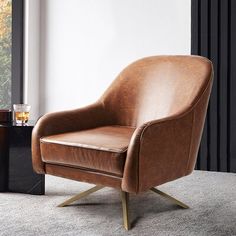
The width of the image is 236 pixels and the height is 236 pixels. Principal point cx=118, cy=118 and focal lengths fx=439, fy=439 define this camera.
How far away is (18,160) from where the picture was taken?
286cm

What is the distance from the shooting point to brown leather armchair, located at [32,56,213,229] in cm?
212

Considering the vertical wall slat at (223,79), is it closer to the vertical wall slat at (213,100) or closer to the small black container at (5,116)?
the vertical wall slat at (213,100)

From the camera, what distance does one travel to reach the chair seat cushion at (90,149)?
214cm

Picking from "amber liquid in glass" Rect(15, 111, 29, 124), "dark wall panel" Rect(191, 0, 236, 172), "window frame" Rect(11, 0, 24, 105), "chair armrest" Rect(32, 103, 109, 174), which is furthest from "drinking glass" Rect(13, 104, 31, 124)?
"dark wall panel" Rect(191, 0, 236, 172)

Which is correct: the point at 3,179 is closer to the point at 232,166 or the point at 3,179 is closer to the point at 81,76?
the point at 81,76

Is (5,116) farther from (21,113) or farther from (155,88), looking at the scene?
(155,88)

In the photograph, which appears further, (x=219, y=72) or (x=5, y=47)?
(x=5, y=47)

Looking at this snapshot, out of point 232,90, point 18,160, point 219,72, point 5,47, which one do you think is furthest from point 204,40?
point 5,47

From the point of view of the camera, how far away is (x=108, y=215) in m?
2.39

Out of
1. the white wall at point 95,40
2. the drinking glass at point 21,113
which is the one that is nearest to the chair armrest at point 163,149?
the drinking glass at point 21,113

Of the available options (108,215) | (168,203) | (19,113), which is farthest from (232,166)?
(19,113)

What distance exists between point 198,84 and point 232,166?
1.35 metres

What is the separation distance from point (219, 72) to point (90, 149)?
1737mm

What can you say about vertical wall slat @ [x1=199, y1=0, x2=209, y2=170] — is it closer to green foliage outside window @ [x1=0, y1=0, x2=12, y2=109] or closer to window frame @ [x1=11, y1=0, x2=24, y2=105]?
window frame @ [x1=11, y1=0, x2=24, y2=105]
